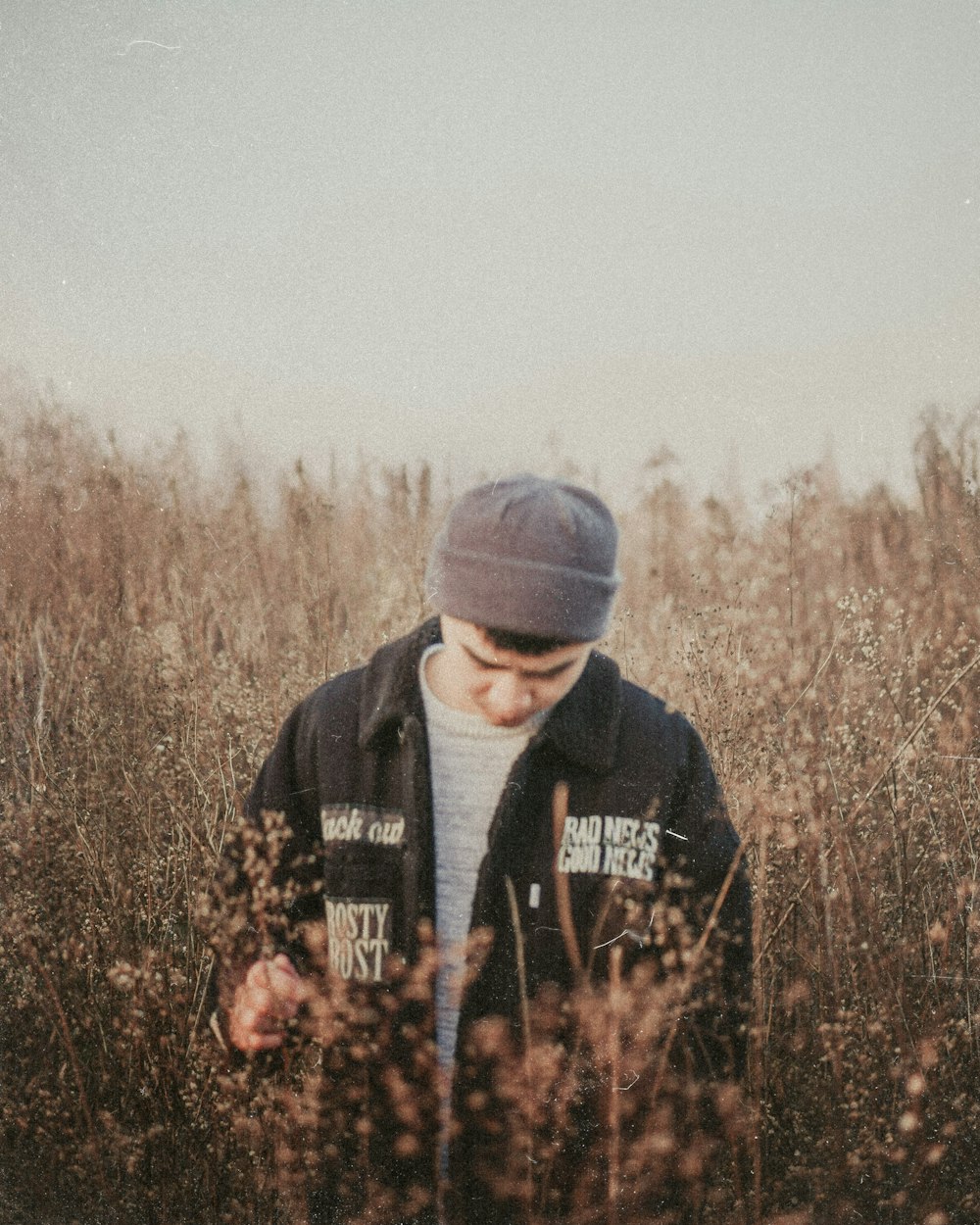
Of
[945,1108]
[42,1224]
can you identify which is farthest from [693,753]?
[42,1224]

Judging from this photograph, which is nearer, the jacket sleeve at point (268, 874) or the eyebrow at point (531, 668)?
the eyebrow at point (531, 668)

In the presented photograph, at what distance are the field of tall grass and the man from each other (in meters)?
0.08

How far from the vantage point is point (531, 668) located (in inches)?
51.3

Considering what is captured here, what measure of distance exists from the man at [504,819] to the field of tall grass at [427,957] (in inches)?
3.1

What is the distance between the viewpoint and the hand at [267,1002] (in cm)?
142

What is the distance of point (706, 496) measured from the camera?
198 cm

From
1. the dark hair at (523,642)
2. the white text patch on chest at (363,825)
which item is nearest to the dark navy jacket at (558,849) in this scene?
the white text patch on chest at (363,825)

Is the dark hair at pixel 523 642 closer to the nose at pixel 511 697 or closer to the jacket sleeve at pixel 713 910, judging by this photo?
the nose at pixel 511 697

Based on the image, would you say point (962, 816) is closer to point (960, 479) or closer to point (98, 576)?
point (960, 479)

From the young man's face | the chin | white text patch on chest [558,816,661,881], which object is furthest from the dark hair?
white text patch on chest [558,816,661,881]

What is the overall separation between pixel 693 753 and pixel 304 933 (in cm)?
76

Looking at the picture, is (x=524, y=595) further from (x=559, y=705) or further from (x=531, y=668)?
(x=559, y=705)

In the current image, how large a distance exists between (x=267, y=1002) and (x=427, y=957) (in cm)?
29

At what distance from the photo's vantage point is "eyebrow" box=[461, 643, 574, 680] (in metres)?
1.30
